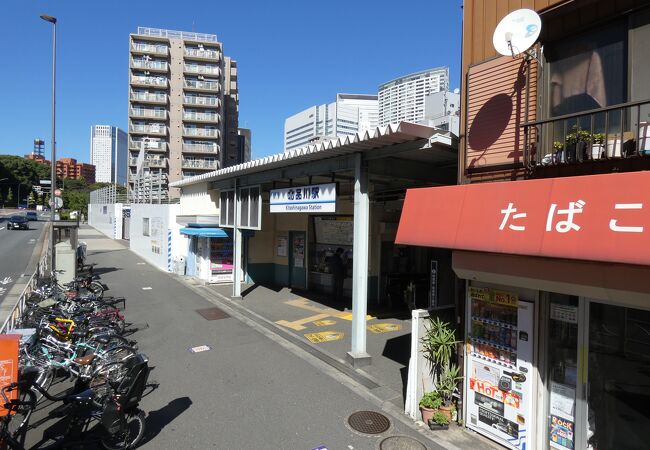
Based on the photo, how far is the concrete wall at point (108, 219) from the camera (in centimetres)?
3869

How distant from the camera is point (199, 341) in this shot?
30.3 feet

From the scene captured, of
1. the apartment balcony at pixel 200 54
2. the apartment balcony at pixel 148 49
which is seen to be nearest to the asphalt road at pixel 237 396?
the apartment balcony at pixel 200 54

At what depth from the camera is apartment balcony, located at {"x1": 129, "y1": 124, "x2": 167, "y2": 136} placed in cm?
5941

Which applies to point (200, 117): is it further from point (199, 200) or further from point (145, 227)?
point (199, 200)

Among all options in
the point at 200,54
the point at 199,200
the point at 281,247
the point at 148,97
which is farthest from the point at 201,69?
the point at 281,247

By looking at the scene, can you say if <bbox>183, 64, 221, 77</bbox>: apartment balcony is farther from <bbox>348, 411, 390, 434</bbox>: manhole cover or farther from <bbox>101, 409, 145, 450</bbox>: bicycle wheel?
<bbox>348, 411, 390, 434</bbox>: manhole cover

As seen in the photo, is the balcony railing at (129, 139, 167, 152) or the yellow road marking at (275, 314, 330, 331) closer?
the yellow road marking at (275, 314, 330, 331)

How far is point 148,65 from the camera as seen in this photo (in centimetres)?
6072

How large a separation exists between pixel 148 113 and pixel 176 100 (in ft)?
16.2

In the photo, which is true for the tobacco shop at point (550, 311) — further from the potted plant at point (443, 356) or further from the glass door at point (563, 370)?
the potted plant at point (443, 356)

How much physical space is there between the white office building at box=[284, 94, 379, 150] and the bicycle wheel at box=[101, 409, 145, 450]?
800cm

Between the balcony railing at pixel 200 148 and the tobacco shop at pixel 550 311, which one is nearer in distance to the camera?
the tobacco shop at pixel 550 311

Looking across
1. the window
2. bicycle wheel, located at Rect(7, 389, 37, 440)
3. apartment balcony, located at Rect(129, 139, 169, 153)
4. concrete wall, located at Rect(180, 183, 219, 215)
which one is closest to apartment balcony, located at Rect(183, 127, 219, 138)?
apartment balcony, located at Rect(129, 139, 169, 153)

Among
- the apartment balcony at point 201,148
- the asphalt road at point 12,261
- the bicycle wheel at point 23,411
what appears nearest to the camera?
the bicycle wheel at point 23,411
